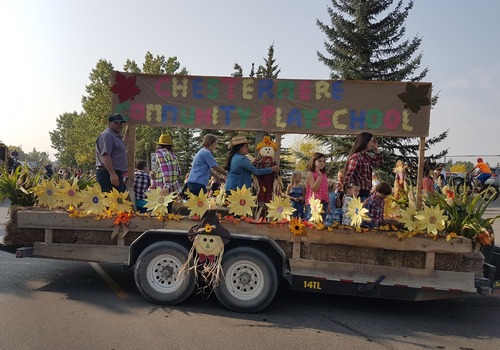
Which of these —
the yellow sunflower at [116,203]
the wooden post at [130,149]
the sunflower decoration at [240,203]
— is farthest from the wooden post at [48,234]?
the sunflower decoration at [240,203]

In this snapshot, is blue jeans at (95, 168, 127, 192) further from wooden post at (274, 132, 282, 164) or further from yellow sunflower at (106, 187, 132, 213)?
wooden post at (274, 132, 282, 164)

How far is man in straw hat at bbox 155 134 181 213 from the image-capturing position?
6.43 m

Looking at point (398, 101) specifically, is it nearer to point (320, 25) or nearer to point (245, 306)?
point (245, 306)

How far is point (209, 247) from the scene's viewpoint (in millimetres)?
4605

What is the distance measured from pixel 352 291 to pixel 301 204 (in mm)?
3311

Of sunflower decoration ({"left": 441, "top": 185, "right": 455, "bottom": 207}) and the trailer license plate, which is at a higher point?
sunflower decoration ({"left": 441, "top": 185, "right": 455, "bottom": 207})

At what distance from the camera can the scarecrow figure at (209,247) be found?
15.1ft

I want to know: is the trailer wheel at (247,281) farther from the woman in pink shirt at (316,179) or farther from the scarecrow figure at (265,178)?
the woman in pink shirt at (316,179)

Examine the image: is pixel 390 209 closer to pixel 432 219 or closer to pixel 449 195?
pixel 449 195

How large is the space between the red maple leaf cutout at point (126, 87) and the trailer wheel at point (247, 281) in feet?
9.04

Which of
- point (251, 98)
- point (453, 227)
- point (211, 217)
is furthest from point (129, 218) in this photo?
point (453, 227)

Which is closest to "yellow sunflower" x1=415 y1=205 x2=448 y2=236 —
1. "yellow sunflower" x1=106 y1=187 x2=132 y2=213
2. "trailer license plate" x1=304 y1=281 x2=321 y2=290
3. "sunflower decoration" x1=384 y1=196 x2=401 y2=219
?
"trailer license plate" x1=304 y1=281 x2=321 y2=290

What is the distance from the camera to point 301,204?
7754 millimetres

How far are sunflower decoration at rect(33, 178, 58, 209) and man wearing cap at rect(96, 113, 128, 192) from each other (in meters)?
0.58
